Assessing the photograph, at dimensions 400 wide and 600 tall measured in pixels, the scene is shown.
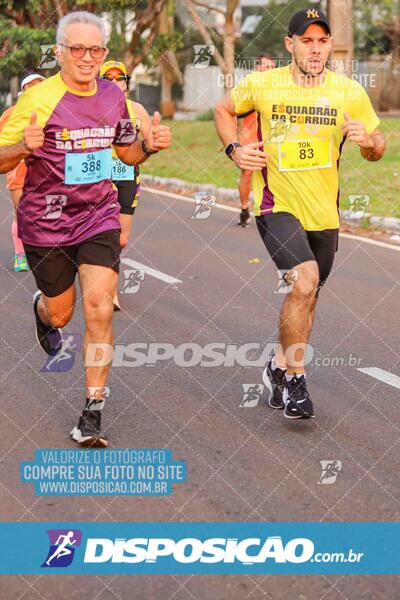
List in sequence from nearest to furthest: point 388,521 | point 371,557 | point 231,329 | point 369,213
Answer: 1. point 371,557
2. point 388,521
3. point 231,329
4. point 369,213

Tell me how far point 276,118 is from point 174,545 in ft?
8.92

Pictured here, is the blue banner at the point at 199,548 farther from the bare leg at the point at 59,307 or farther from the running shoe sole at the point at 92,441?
the bare leg at the point at 59,307

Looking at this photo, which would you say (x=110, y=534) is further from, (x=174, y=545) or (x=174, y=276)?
(x=174, y=276)

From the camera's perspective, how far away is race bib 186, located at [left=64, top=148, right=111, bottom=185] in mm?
6020

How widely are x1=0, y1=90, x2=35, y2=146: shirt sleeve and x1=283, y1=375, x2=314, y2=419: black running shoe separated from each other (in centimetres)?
197

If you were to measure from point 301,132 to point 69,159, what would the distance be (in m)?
1.32

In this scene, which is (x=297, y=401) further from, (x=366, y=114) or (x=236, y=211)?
(x=236, y=211)

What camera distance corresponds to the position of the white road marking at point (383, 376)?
7255 millimetres

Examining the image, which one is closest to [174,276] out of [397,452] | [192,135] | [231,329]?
[231,329]

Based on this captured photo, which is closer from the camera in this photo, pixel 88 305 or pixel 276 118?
pixel 88 305

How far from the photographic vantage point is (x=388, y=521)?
4969mm

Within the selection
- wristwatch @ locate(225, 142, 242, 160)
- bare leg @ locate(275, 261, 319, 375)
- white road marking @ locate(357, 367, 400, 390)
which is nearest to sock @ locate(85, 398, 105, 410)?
bare leg @ locate(275, 261, 319, 375)

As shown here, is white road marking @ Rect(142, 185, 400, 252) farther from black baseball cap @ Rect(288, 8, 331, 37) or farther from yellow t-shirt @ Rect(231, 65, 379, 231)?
black baseball cap @ Rect(288, 8, 331, 37)

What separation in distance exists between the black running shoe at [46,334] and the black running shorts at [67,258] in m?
0.50
